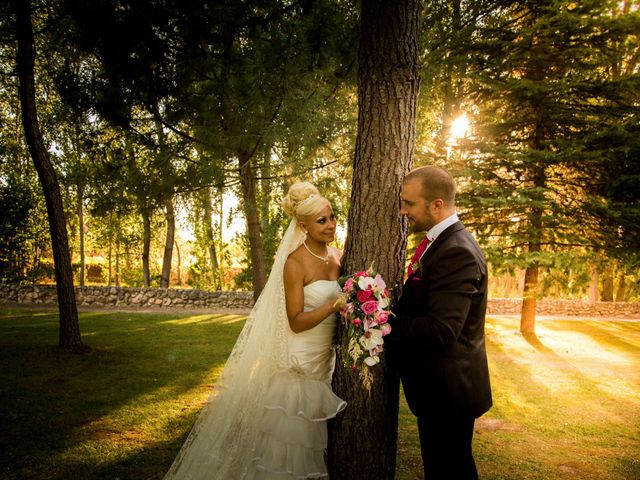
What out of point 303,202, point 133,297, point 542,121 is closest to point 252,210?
point 303,202

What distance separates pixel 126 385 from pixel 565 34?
12041mm

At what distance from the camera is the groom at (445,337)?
2.26m

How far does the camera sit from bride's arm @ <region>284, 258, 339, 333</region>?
9.31ft

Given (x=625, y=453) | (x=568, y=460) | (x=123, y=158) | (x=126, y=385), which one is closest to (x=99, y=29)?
(x=123, y=158)

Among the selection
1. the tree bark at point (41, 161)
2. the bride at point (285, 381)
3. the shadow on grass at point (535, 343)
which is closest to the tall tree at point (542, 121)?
the shadow on grass at point (535, 343)

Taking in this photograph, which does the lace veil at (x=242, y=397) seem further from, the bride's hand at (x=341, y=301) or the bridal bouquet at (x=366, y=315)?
the bridal bouquet at (x=366, y=315)

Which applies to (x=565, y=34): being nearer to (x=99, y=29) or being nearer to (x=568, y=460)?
(x=568, y=460)

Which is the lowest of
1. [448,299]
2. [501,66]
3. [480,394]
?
[480,394]

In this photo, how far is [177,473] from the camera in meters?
3.15

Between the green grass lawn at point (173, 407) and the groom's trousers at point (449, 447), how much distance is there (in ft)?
4.70

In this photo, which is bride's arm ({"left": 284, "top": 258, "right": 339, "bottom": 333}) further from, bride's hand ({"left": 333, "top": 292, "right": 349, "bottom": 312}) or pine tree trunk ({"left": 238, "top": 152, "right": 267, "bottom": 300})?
pine tree trunk ({"left": 238, "top": 152, "right": 267, "bottom": 300})

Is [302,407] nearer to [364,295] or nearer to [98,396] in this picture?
[364,295]

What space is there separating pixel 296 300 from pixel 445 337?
3.87 ft

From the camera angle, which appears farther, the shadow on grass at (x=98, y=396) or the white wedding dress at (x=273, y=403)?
the shadow on grass at (x=98, y=396)
